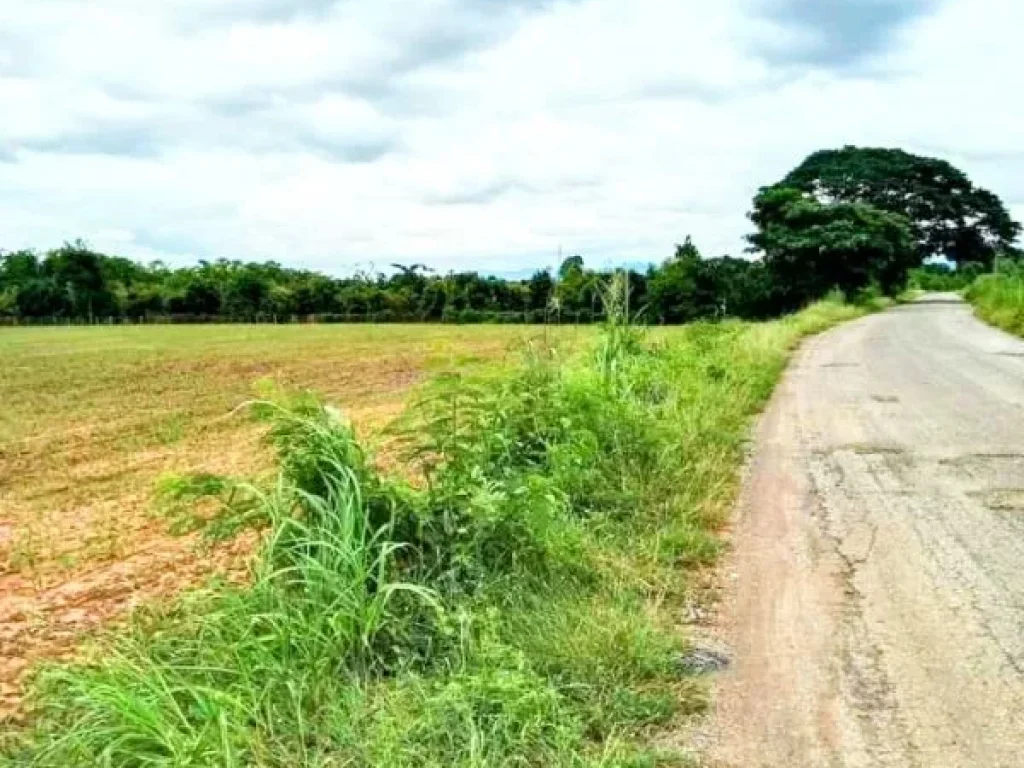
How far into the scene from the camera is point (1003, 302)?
1095 inches

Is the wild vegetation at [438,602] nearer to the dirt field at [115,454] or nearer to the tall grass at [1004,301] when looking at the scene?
Answer: the dirt field at [115,454]

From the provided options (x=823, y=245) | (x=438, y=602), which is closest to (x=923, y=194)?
(x=823, y=245)

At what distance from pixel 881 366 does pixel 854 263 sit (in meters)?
23.9

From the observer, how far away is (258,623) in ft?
13.3

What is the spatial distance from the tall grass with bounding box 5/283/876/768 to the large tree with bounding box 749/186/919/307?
110 ft

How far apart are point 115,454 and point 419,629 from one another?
458 inches

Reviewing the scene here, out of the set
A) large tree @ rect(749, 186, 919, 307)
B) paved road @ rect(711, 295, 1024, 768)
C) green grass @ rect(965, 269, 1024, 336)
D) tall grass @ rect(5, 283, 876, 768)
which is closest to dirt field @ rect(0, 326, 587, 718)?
tall grass @ rect(5, 283, 876, 768)

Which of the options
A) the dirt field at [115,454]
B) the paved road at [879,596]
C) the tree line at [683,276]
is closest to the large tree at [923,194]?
the tree line at [683,276]

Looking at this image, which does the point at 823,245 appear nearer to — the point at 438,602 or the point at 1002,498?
the point at 1002,498

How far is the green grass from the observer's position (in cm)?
2410

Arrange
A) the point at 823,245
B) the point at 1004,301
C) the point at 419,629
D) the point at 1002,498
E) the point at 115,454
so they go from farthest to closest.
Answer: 1. the point at 823,245
2. the point at 1004,301
3. the point at 115,454
4. the point at 1002,498
5. the point at 419,629

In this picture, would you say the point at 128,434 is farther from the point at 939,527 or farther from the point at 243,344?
the point at 243,344

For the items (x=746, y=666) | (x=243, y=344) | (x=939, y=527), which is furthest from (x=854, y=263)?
(x=746, y=666)

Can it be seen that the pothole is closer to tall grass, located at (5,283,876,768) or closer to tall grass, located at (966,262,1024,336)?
tall grass, located at (5,283,876,768)
